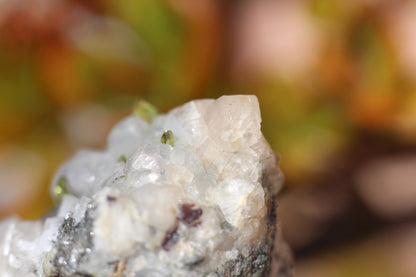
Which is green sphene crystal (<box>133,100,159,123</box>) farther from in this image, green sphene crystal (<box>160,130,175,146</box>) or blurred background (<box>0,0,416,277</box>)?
blurred background (<box>0,0,416,277</box>)

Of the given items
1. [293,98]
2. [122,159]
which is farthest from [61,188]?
[293,98]

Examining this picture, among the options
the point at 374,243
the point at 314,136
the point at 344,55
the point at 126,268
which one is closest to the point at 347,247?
the point at 374,243

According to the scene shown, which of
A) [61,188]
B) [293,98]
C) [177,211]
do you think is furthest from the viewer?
[293,98]

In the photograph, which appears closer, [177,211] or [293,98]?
[177,211]

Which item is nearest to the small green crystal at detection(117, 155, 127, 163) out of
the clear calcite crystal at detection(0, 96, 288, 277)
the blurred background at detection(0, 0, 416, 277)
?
the clear calcite crystal at detection(0, 96, 288, 277)

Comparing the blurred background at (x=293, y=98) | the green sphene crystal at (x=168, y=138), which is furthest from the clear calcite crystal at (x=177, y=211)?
the blurred background at (x=293, y=98)

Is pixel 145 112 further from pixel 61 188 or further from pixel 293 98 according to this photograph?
pixel 293 98

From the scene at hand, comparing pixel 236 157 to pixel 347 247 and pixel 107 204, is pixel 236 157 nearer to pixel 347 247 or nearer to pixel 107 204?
pixel 107 204

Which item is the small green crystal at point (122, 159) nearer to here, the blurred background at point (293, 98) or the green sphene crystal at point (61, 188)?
the green sphene crystal at point (61, 188)
